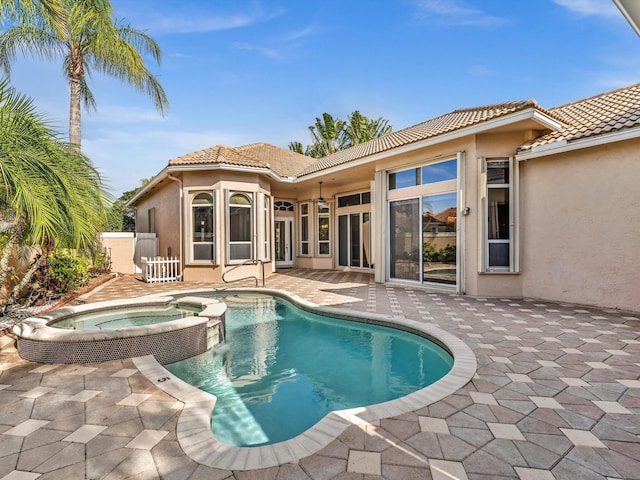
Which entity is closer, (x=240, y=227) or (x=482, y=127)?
(x=482, y=127)

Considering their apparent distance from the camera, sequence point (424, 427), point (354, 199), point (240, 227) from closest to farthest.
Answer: point (424, 427), point (240, 227), point (354, 199)

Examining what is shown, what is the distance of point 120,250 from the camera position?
49.3ft

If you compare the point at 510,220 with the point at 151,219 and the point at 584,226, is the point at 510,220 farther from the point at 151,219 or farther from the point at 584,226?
the point at 151,219

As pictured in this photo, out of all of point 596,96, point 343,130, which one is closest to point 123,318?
point 596,96

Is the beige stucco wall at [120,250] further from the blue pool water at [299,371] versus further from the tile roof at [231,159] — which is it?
the blue pool water at [299,371]

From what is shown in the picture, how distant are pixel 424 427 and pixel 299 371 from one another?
2548mm

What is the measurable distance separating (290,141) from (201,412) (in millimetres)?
31817

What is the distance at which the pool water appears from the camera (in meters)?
6.18

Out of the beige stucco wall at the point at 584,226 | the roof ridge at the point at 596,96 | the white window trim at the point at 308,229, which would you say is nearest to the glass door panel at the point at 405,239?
the beige stucco wall at the point at 584,226

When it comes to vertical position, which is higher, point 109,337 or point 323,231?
point 323,231

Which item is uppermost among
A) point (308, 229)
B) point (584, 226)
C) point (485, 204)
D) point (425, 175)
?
point (425, 175)

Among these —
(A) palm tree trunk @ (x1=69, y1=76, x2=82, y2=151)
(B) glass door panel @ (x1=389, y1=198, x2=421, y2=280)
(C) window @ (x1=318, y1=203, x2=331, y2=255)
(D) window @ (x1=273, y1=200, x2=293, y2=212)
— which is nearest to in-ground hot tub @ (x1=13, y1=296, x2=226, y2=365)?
(B) glass door panel @ (x1=389, y1=198, x2=421, y2=280)

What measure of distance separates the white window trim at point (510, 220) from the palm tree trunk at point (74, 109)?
14489mm

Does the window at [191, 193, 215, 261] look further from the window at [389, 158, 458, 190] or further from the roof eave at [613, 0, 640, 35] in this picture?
the roof eave at [613, 0, 640, 35]
